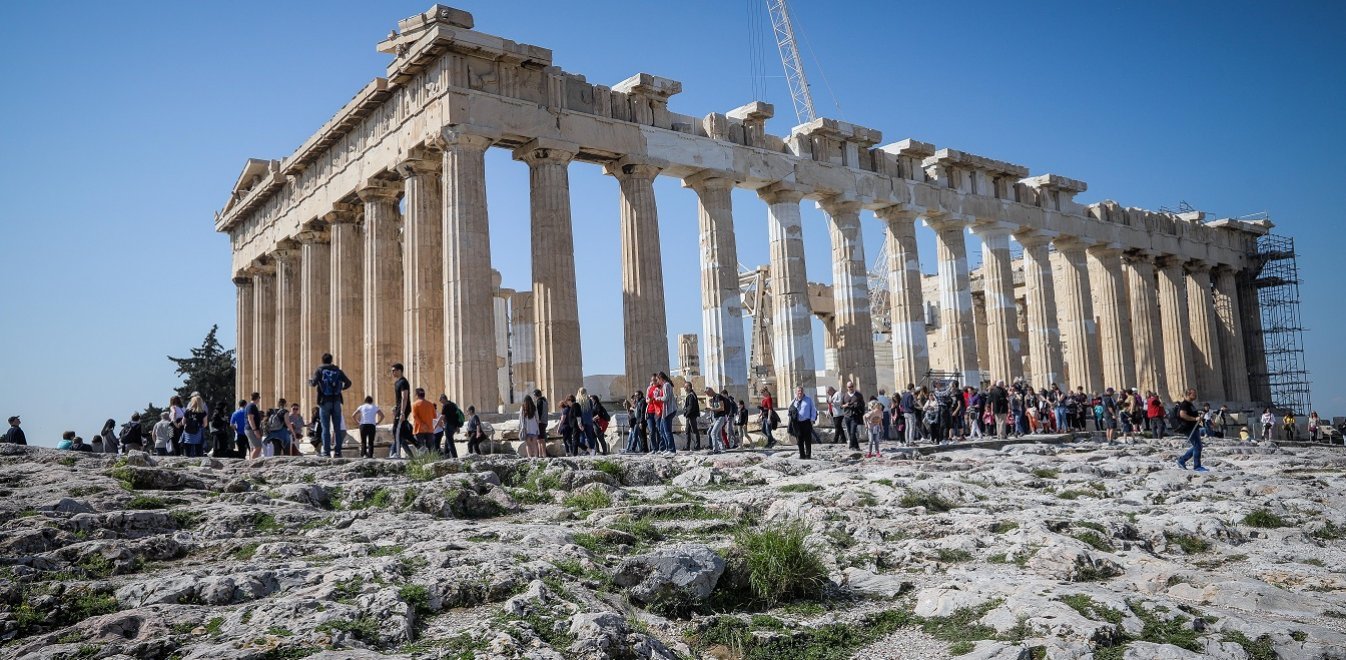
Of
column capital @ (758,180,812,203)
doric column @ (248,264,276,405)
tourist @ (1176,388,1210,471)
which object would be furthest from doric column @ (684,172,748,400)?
doric column @ (248,264,276,405)

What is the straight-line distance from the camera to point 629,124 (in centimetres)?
2720

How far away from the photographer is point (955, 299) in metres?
35.5

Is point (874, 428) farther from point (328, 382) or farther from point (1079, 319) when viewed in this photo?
point (1079, 319)

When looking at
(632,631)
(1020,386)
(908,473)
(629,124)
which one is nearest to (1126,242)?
(1020,386)

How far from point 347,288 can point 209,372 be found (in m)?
20.0

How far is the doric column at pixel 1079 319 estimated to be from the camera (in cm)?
3875

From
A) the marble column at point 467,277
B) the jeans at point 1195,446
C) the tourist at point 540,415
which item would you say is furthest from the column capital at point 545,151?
the jeans at point 1195,446

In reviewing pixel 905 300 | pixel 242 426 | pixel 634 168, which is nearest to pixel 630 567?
pixel 242 426

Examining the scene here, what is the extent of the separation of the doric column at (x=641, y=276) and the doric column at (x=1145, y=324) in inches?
928

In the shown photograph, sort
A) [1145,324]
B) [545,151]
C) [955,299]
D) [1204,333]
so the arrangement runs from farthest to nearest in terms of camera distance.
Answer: [1204,333] < [1145,324] < [955,299] < [545,151]

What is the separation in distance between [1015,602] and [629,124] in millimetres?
21229

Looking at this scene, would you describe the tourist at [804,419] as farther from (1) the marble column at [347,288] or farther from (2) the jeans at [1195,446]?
(1) the marble column at [347,288]

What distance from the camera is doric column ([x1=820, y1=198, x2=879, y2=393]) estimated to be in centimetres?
3184

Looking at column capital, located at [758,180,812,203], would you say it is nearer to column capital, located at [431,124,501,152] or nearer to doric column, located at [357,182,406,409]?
column capital, located at [431,124,501,152]
